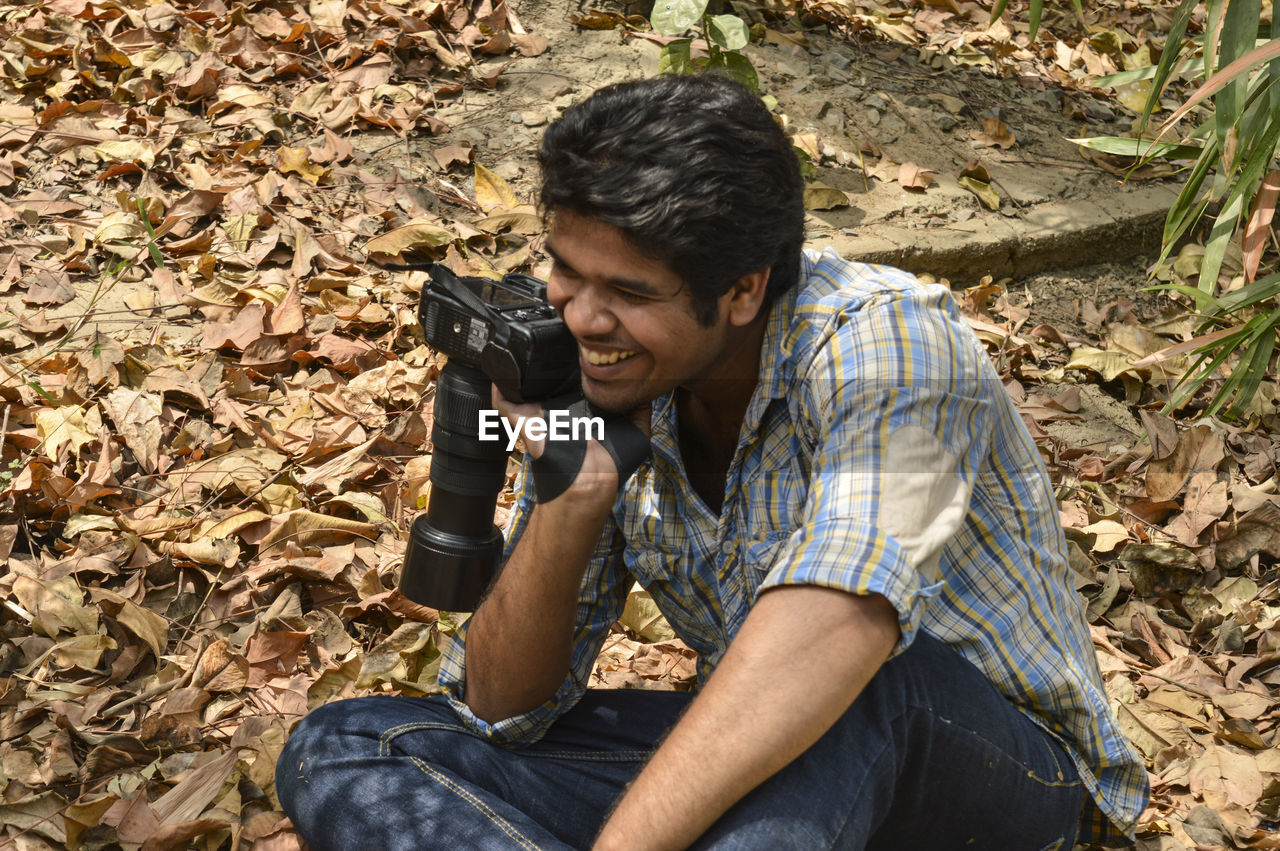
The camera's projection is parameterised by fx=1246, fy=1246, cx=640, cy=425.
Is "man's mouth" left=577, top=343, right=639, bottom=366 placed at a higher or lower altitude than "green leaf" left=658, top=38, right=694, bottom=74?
higher

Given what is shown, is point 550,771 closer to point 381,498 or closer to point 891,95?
point 381,498

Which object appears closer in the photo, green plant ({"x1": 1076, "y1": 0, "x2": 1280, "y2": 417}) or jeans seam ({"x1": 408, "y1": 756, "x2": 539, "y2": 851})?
jeans seam ({"x1": 408, "y1": 756, "x2": 539, "y2": 851})

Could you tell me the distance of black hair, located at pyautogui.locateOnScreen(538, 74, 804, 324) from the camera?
5.11ft

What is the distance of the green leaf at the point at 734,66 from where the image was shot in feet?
10.7

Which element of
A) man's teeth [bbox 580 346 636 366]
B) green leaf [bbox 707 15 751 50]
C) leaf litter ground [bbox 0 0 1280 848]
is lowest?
leaf litter ground [bbox 0 0 1280 848]

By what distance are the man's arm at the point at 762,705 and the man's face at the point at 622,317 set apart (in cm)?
37

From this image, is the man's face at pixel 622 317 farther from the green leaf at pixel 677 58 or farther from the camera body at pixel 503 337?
the green leaf at pixel 677 58

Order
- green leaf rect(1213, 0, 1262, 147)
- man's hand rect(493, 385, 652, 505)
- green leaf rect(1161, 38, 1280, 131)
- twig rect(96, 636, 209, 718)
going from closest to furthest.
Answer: man's hand rect(493, 385, 652, 505), twig rect(96, 636, 209, 718), green leaf rect(1161, 38, 1280, 131), green leaf rect(1213, 0, 1262, 147)

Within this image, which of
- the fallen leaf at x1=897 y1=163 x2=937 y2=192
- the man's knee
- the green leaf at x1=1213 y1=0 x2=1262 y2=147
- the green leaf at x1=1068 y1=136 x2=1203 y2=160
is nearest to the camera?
the man's knee

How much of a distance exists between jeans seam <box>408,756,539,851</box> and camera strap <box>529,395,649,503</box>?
420 mm

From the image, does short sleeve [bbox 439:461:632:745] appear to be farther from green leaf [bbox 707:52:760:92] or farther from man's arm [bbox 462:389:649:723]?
green leaf [bbox 707:52:760:92]

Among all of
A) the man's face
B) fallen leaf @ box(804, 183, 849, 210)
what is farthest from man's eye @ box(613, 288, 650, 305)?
fallen leaf @ box(804, 183, 849, 210)

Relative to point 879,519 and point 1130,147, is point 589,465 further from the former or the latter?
point 1130,147

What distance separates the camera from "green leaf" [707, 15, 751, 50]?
316 centimetres
